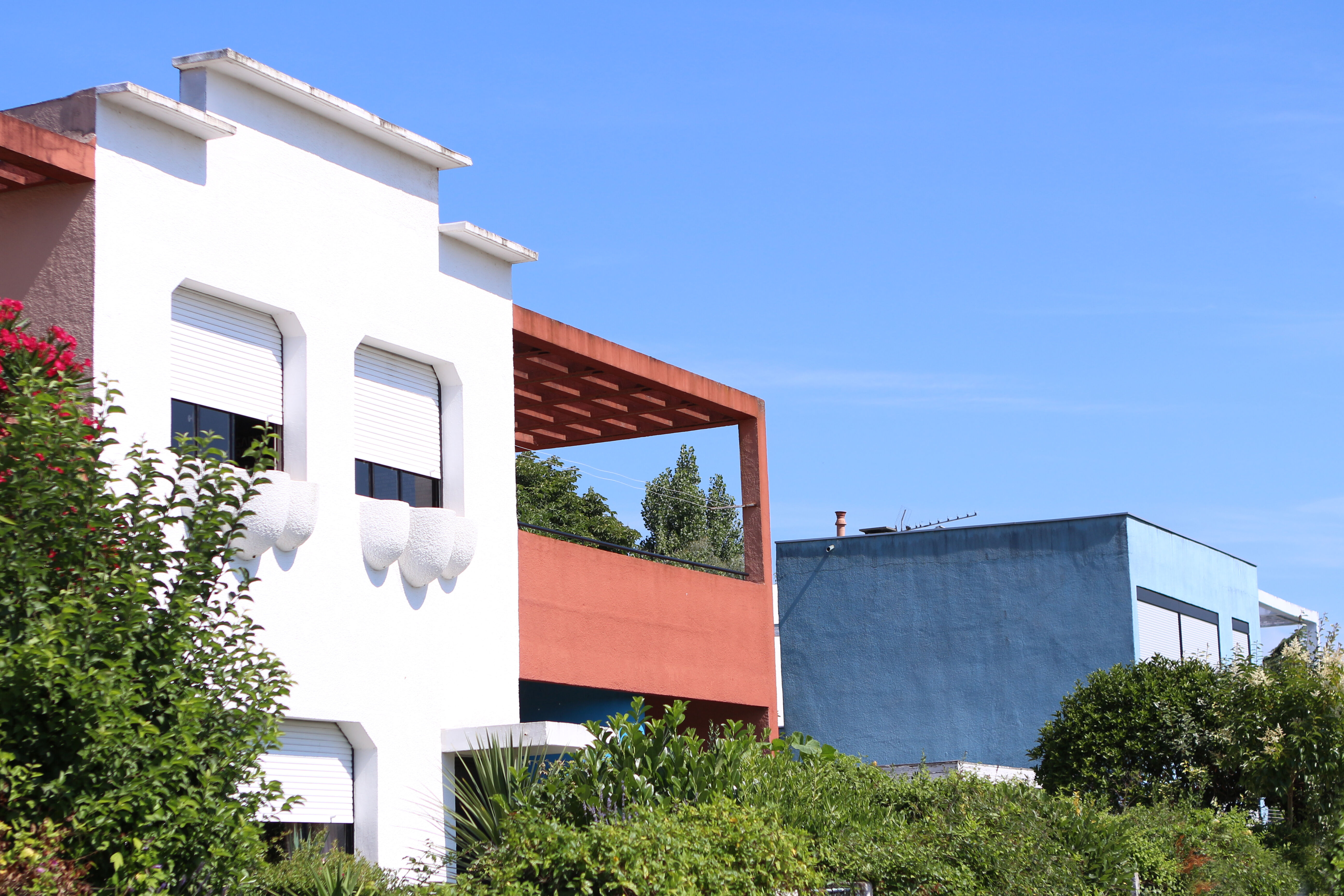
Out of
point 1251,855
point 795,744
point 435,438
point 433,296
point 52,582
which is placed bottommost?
point 1251,855

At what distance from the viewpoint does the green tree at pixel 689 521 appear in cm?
A: 4875

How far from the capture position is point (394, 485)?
1538cm

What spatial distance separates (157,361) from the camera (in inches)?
491

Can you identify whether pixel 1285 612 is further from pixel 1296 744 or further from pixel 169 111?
pixel 169 111

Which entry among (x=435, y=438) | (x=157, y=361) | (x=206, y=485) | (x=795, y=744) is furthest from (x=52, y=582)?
(x=795, y=744)

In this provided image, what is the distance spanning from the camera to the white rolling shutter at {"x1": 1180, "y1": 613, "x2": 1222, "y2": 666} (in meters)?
29.4

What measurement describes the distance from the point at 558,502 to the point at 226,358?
3038 centimetres

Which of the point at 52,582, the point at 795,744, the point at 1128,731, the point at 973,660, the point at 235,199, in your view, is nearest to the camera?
the point at 52,582

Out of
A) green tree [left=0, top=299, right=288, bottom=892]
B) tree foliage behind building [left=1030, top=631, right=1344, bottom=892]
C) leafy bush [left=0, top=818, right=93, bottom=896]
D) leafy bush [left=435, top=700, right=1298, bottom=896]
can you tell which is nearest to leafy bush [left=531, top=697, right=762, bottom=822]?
leafy bush [left=435, top=700, right=1298, bottom=896]

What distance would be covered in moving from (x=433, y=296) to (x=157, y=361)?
3865 millimetres

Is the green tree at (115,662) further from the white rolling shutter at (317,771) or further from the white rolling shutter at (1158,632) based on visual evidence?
the white rolling shutter at (1158,632)

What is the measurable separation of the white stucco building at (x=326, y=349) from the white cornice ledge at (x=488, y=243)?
1.2 inches

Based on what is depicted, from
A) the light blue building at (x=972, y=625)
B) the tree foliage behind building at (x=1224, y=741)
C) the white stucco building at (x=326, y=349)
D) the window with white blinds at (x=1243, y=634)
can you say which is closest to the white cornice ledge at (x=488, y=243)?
the white stucco building at (x=326, y=349)

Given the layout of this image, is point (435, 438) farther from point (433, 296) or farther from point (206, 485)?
point (206, 485)
